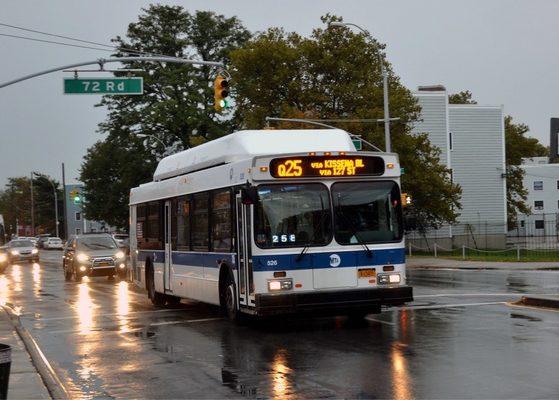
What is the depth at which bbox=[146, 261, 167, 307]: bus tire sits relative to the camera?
21172 mm

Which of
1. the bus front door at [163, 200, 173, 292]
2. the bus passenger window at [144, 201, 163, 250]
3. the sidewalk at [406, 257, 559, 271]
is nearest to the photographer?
the bus front door at [163, 200, 173, 292]

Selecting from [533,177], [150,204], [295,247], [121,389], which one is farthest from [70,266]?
[533,177]

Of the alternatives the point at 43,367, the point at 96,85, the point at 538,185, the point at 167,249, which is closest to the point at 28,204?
the point at 538,185

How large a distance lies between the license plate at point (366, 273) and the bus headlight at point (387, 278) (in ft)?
0.43

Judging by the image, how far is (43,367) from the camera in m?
11.4

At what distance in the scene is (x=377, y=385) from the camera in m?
9.18

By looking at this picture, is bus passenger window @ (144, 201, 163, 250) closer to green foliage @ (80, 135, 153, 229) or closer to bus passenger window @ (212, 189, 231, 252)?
bus passenger window @ (212, 189, 231, 252)

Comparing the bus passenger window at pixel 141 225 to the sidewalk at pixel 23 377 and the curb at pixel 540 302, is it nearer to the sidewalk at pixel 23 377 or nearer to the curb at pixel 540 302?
the sidewalk at pixel 23 377

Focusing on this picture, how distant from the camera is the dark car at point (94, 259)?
3306cm

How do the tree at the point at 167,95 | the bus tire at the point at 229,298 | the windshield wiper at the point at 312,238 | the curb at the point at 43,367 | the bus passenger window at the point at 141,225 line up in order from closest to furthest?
the curb at the point at 43,367, the windshield wiper at the point at 312,238, the bus tire at the point at 229,298, the bus passenger window at the point at 141,225, the tree at the point at 167,95

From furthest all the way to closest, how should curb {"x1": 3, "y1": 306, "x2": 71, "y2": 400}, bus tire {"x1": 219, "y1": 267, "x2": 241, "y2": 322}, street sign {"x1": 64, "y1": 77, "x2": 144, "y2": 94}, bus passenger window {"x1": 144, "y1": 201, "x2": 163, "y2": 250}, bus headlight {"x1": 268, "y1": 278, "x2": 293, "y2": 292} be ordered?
street sign {"x1": 64, "y1": 77, "x2": 144, "y2": 94} → bus passenger window {"x1": 144, "y1": 201, "x2": 163, "y2": 250} → bus tire {"x1": 219, "y1": 267, "x2": 241, "y2": 322} → bus headlight {"x1": 268, "y1": 278, "x2": 293, "y2": 292} → curb {"x1": 3, "y1": 306, "x2": 71, "y2": 400}

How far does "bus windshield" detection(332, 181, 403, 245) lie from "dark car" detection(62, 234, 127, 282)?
801 inches

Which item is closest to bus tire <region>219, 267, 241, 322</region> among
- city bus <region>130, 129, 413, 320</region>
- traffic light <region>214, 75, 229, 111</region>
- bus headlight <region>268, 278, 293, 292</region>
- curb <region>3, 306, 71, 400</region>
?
city bus <region>130, 129, 413, 320</region>

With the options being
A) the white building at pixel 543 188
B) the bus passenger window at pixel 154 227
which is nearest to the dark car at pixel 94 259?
the bus passenger window at pixel 154 227
